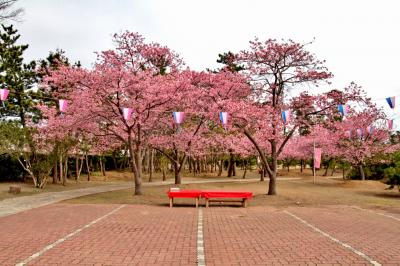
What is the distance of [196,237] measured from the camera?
859 cm

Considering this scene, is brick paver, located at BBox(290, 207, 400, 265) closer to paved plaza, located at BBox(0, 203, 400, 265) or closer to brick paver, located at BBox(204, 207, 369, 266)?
paved plaza, located at BBox(0, 203, 400, 265)

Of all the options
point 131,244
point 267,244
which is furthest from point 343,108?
point 131,244

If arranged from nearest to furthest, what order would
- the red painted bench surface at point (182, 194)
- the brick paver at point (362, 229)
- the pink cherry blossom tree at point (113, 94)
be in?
the brick paver at point (362, 229) < the red painted bench surface at point (182, 194) < the pink cherry blossom tree at point (113, 94)

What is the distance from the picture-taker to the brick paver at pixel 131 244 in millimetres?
6520

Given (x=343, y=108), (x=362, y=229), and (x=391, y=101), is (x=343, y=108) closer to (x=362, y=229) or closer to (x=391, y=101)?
(x=391, y=101)

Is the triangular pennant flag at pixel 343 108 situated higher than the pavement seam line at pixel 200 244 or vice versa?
the triangular pennant flag at pixel 343 108

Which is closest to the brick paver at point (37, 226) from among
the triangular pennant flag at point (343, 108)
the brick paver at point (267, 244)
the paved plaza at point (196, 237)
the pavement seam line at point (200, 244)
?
the paved plaza at point (196, 237)

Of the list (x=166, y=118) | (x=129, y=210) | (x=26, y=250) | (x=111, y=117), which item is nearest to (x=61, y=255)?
(x=26, y=250)

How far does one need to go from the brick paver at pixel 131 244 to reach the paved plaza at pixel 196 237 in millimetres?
17

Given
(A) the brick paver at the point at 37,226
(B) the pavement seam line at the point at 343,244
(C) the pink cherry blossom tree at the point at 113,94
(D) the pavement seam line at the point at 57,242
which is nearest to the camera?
(D) the pavement seam line at the point at 57,242

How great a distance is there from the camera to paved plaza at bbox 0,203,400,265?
21.9ft

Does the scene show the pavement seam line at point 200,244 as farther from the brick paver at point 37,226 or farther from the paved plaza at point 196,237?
the brick paver at point 37,226

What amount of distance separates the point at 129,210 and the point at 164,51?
42.3 feet

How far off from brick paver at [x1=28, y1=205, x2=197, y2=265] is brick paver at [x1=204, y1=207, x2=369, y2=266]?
0.52m
